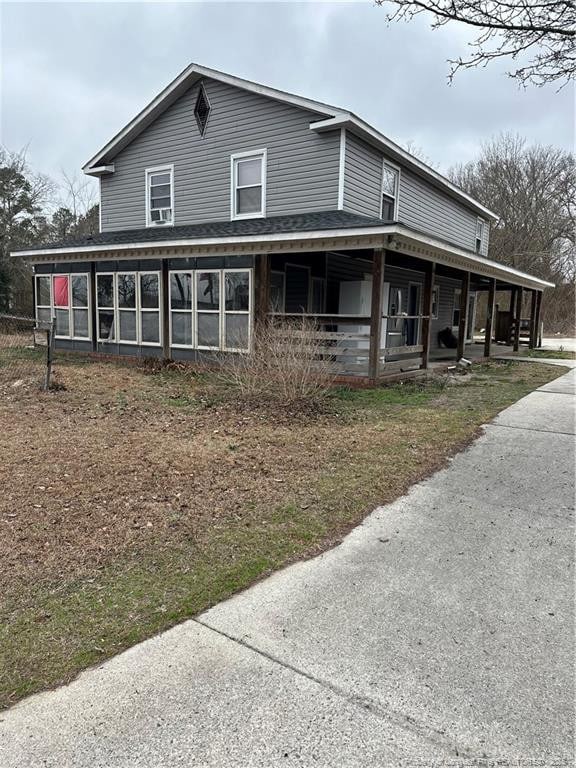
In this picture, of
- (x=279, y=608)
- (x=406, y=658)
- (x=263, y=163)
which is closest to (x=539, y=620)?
(x=406, y=658)

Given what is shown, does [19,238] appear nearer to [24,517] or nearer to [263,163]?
[263,163]

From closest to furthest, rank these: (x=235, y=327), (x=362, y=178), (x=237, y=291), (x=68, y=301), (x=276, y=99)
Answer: (x=237, y=291) → (x=235, y=327) → (x=276, y=99) → (x=362, y=178) → (x=68, y=301)

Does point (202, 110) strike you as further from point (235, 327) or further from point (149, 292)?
point (235, 327)

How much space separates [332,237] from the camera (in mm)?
9438

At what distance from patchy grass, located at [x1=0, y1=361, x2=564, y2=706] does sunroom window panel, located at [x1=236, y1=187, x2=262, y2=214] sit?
655 centimetres

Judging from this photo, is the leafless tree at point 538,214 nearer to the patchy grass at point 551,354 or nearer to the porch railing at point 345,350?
the patchy grass at point 551,354

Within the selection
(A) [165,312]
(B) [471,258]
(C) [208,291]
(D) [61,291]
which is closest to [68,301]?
(D) [61,291]

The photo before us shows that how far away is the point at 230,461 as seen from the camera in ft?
17.3

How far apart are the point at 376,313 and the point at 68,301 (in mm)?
9656

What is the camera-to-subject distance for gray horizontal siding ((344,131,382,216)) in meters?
11.8

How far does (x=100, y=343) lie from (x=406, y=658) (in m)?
13.5

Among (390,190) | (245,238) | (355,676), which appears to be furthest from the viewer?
(390,190)

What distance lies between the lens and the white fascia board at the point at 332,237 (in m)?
9.02

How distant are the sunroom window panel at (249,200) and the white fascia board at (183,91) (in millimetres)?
2129
